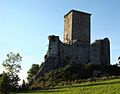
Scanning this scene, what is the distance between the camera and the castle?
74.8 metres

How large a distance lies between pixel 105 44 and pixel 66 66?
15.2 metres

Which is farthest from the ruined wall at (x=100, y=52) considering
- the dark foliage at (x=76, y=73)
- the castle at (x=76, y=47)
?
the dark foliage at (x=76, y=73)

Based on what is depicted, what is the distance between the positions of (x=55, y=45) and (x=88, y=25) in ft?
41.2

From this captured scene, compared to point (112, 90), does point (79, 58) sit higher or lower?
higher

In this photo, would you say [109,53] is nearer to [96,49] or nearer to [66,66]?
[96,49]

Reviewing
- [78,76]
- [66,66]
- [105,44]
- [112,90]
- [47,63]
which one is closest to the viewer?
[112,90]

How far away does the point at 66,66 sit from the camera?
69250 mm

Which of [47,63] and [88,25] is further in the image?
[88,25]

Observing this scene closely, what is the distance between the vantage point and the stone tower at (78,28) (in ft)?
263

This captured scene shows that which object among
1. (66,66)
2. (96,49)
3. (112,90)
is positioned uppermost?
(96,49)

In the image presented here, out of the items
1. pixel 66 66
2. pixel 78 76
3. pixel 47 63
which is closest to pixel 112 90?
pixel 78 76

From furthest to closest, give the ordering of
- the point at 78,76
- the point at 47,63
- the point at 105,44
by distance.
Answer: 1. the point at 105,44
2. the point at 47,63
3. the point at 78,76

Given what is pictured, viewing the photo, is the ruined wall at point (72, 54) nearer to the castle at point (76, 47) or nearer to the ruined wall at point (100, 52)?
the castle at point (76, 47)

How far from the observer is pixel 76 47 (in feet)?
255
